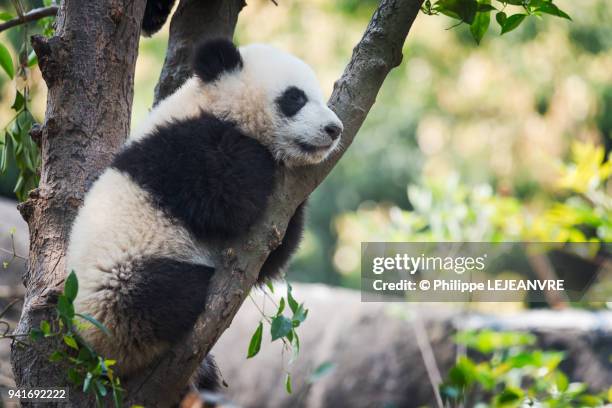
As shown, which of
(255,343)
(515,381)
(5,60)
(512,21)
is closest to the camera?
(255,343)

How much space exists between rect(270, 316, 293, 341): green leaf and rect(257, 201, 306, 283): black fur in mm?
710

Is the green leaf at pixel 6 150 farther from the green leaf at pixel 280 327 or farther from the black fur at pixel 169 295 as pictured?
the green leaf at pixel 280 327

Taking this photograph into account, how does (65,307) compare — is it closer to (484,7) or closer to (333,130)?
(333,130)

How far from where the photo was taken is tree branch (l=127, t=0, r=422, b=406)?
81.9 inches

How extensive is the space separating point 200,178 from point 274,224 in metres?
0.43

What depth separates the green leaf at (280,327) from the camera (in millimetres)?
2029

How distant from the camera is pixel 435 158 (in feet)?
28.0

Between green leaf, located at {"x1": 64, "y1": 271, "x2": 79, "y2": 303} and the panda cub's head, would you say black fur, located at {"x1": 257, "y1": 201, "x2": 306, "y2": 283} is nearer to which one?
the panda cub's head

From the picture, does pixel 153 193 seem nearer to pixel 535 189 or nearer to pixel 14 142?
pixel 14 142

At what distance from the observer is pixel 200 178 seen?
248 cm

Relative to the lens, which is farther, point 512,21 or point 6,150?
point 6,150

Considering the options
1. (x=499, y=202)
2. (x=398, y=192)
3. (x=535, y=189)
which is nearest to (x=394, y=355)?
(x=499, y=202)

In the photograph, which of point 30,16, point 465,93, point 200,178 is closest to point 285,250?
point 200,178

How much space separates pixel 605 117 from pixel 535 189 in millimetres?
1153
